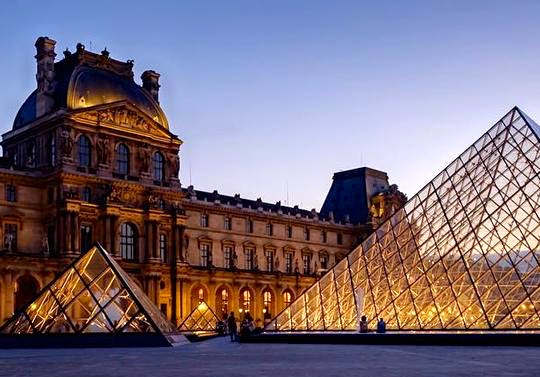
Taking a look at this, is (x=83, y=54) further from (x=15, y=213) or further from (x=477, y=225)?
(x=477, y=225)

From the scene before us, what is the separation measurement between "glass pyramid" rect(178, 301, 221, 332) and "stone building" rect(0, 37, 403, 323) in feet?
16.0

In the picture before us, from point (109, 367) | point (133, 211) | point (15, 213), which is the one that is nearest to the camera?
point (109, 367)

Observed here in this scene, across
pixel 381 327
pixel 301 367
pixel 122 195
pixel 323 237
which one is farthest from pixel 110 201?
pixel 301 367

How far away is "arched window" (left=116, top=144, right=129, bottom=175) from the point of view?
4838 cm

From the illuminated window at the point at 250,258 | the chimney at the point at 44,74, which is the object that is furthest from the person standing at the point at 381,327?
the illuminated window at the point at 250,258

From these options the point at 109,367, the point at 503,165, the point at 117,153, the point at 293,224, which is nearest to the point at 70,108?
the point at 117,153

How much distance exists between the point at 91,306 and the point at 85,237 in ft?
71.9

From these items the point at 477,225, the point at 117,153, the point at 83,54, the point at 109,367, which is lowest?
the point at 109,367

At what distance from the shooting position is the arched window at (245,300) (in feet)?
188

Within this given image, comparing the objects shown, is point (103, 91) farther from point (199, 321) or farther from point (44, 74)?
point (199, 321)

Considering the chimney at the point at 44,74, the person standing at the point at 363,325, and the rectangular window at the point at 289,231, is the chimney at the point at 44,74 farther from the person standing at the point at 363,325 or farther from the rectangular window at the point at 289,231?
the person standing at the point at 363,325

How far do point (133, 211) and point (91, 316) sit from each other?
23850 mm

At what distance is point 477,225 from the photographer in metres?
25.3

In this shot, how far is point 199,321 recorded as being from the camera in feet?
142
